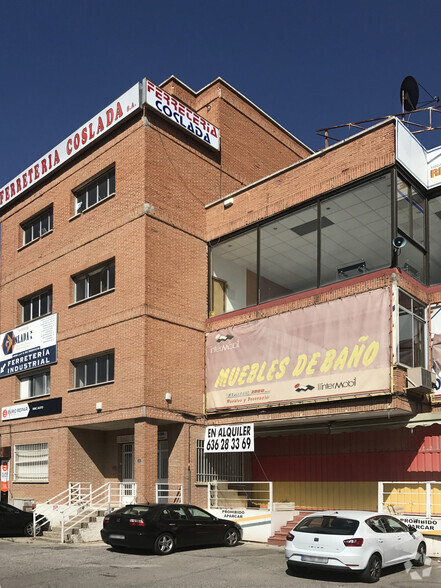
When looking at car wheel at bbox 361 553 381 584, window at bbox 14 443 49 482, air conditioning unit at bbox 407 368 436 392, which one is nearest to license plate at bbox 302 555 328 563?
car wheel at bbox 361 553 381 584

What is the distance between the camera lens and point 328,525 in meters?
14.3

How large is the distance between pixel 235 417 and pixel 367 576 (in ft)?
33.2

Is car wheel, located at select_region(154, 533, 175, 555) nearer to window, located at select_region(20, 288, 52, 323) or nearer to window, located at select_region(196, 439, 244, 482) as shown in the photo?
window, located at select_region(196, 439, 244, 482)

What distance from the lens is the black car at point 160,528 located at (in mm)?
17047

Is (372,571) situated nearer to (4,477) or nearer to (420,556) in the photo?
(420,556)

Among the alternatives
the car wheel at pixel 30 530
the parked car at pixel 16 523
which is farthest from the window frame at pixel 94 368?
the car wheel at pixel 30 530

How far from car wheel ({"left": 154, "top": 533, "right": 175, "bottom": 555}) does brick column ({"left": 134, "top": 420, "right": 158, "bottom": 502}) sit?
4.00 metres

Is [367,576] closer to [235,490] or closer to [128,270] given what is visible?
[235,490]

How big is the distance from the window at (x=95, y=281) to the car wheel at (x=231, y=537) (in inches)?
380

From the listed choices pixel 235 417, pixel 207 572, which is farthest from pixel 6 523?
pixel 207 572

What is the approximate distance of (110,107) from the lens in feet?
83.8

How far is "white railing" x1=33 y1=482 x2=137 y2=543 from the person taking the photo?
72.8 ft

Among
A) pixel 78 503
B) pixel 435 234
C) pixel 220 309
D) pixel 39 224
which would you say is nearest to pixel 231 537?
pixel 78 503

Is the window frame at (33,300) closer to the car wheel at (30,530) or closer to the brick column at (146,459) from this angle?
the brick column at (146,459)
